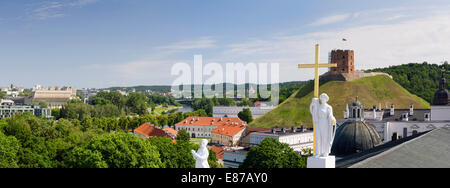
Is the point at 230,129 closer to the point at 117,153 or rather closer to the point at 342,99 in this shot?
the point at 342,99

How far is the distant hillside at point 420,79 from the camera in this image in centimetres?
17031

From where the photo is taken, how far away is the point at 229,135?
10556 cm

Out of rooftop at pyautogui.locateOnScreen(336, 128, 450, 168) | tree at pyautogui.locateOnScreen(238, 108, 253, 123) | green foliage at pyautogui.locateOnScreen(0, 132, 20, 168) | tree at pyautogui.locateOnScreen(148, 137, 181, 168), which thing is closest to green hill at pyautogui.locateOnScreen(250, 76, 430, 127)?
tree at pyautogui.locateOnScreen(238, 108, 253, 123)

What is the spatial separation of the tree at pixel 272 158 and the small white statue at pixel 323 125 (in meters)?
26.9

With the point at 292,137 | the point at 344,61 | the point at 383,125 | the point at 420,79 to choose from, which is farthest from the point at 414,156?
the point at 420,79

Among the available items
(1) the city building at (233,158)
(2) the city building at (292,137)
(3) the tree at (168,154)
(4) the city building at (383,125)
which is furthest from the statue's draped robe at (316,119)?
(2) the city building at (292,137)

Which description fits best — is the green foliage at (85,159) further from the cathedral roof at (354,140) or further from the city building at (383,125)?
the city building at (383,125)

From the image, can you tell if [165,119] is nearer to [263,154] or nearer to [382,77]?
[382,77]

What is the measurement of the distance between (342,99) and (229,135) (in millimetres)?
53286

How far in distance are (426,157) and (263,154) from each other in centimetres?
2024
